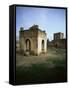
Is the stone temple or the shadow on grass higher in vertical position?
the stone temple

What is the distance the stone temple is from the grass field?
5 cm

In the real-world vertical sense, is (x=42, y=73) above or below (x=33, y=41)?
below

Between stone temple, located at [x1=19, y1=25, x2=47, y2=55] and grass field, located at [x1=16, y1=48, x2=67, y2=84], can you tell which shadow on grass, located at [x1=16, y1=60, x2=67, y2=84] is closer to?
grass field, located at [x1=16, y1=48, x2=67, y2=84]

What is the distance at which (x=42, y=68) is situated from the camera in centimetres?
240

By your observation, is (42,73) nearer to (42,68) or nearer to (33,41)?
(42,68)

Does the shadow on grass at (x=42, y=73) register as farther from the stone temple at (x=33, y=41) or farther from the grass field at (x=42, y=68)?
the stone temple at (x=33, y=41)

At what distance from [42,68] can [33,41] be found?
0.73 feet

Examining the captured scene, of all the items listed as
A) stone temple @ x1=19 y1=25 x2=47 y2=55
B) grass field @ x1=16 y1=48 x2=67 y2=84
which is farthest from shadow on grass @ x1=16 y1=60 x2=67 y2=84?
stone temple @ x1=19 y1=25 x2=47 y2=55

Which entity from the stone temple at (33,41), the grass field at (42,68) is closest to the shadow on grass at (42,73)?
the grass field at (42,68)

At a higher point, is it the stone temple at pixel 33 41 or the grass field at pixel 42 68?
the stone temple at pixel 33 41

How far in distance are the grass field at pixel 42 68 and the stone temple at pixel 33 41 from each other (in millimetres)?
46

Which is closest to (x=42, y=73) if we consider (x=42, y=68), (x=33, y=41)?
(x=42, y=68)

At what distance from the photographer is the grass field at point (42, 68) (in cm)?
232

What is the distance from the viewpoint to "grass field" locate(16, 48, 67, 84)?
232 centimetres
